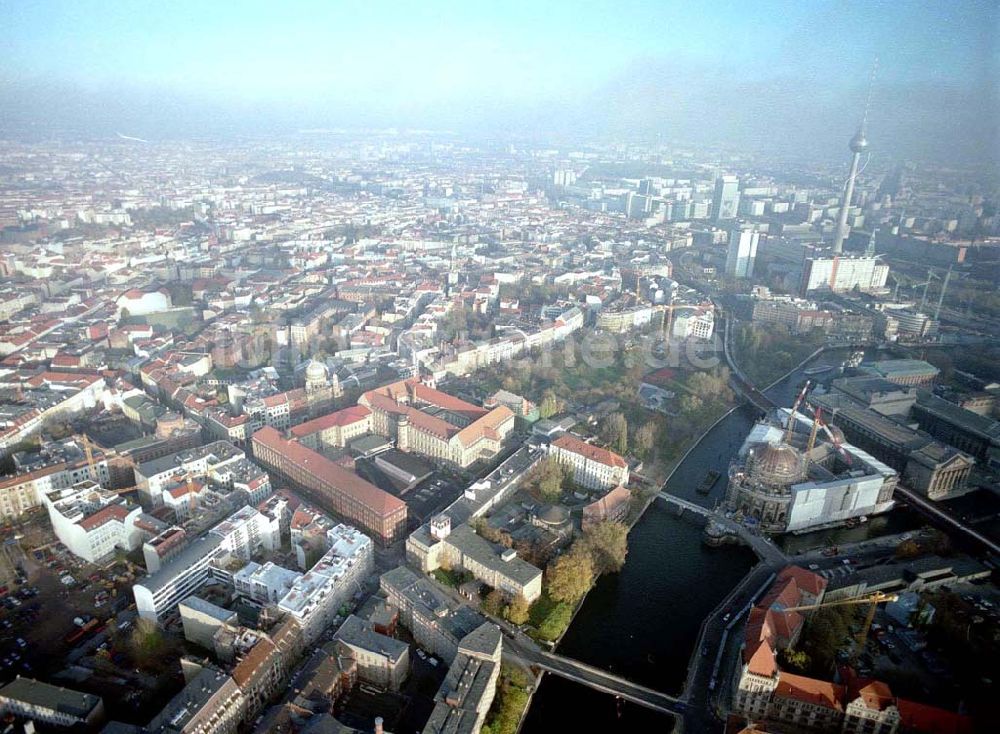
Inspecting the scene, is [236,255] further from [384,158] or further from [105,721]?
[384,158]

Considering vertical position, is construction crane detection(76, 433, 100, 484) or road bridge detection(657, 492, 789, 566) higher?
construction crane detection(76, 433, 100, 484)

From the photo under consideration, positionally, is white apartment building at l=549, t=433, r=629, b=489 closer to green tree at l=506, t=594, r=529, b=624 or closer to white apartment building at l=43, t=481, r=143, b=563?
green tree at l=506, t=594, r=529, b=624

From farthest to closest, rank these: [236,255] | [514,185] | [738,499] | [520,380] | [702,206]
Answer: [514,185], [702,206], [236,255], [520,380], [738,499]

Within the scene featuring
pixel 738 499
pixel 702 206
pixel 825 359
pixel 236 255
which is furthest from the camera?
pixel 702 206

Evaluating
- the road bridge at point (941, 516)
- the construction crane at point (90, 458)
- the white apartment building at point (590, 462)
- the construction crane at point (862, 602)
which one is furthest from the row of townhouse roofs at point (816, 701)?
the construction crane at point (90, 458)

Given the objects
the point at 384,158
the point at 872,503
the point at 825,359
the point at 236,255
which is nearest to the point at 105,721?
the point at 872,503

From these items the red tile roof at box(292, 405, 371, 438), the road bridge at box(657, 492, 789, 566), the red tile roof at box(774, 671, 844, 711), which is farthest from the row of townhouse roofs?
the red tile roof at box(292, 405, 371, 438)
